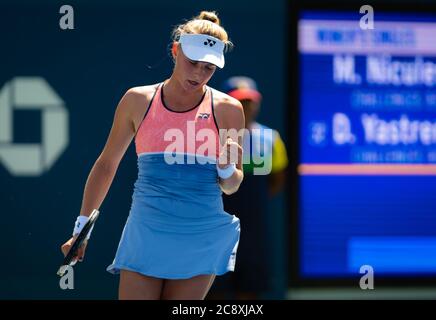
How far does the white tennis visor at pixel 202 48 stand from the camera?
3545 mm

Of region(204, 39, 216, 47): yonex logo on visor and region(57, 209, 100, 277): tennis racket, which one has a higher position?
region(204, 39, 216, 47): yonex logo on visor

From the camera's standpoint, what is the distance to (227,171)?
3.52 metres

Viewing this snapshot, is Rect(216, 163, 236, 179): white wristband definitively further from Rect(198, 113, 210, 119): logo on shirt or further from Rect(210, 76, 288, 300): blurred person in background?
Rect(210, 76, 288, 300): blurred person in background

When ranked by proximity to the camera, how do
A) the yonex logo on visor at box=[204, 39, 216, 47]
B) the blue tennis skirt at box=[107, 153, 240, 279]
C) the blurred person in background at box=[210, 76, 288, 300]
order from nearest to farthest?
the blue tennis skirt at box=[107, 153, 240, 279] < the yonex logo on visor at box=[204, 39, 216, 47] < the blurred person in background at box=[210, 76, 288, 300]

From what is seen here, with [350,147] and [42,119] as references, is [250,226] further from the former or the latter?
[42,119]

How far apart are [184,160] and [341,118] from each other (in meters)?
3.53

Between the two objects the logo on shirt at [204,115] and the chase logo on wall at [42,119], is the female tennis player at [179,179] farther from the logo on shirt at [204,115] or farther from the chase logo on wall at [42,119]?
the chase logo on wall at [42,119]

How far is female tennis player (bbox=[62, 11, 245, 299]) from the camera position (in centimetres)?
351

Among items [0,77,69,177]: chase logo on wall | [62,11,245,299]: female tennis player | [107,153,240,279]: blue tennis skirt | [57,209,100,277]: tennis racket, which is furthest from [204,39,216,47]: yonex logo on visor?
[0,77,69,177]: chase logo on wall

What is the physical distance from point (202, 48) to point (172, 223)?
25.8 inches

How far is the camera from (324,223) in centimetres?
690

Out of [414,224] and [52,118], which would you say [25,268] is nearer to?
[52,118]

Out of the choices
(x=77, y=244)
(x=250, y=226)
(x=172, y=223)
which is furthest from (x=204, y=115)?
(x=250, y=226)
